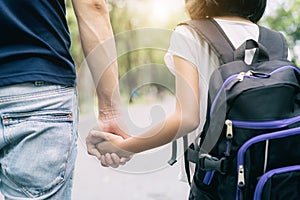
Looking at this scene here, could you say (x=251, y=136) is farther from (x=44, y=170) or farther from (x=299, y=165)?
(x=44, y=170)

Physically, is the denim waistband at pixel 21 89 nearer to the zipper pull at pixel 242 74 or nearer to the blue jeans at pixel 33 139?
the blue jeans at pixel 33 139

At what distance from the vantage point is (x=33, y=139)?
1.25 m

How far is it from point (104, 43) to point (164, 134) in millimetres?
289

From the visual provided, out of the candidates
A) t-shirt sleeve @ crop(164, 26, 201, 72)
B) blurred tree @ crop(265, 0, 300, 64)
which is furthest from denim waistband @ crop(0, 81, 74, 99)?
blurred tree @ crop(265, 0, 300, 64)

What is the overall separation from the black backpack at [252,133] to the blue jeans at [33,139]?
39cm

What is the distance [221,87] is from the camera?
1449mm

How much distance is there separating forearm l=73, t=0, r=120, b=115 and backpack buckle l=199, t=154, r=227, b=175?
10.4 inches

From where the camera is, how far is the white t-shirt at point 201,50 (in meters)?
1.55

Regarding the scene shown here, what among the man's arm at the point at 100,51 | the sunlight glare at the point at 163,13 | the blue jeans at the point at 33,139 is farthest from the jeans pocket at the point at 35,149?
the sunlight glare at the point at 163,13

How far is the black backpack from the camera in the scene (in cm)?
142

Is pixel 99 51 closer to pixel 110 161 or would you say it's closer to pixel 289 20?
pixel 110 161

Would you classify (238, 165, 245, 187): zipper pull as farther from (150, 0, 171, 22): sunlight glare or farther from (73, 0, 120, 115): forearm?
(150, 0, 171, 22): sunlight glare

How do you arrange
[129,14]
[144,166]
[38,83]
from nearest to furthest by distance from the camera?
[38,83]
[144,166]
[129,14]

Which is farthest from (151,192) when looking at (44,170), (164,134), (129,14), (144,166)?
(129,14)
